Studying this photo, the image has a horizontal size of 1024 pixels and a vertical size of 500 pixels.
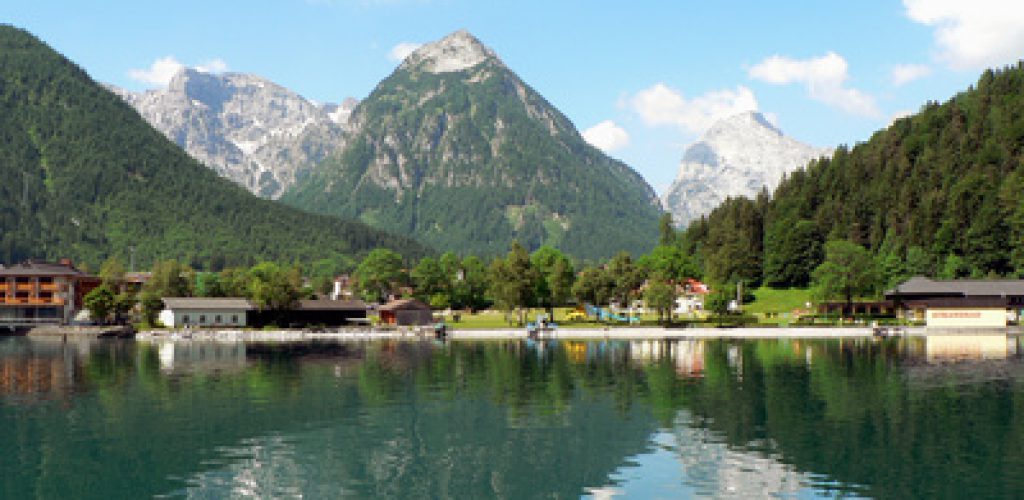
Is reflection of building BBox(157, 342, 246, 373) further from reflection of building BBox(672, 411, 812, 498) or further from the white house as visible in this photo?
reflection of building BBox(672, 411, 812, 498)

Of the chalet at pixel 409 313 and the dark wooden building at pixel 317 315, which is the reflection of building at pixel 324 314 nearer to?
the dark wooden building at pixel 317 315

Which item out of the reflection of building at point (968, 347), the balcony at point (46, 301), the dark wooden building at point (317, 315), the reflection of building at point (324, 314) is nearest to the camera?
the reflection of building at point (968, 347)

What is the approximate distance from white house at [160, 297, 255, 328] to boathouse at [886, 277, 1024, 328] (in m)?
130

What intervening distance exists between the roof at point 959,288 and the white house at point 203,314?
130683 millimetres

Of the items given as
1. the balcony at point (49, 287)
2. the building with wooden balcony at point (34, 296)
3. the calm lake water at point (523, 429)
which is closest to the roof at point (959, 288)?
the calm lake water at point (523, 429)

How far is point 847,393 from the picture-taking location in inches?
2692

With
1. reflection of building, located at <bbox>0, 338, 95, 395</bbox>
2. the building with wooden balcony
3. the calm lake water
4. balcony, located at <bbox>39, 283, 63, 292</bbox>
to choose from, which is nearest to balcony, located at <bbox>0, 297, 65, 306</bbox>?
the building with wooden balcony

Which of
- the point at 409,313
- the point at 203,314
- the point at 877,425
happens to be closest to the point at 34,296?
the point at 203,314

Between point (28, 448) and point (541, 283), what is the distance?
150492mm

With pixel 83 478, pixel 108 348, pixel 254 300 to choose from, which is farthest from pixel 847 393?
pixel 254 300

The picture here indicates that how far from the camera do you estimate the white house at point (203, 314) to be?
576ft

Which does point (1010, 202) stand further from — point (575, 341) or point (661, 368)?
point (661, 368)

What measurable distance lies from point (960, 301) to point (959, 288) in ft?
39.8

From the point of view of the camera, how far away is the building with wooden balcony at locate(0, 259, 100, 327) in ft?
634
